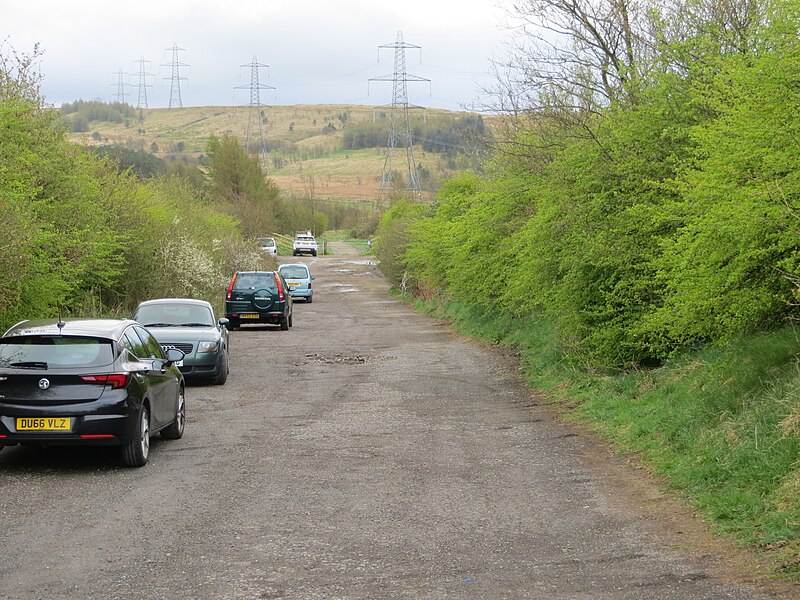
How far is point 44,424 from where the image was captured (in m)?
10.4

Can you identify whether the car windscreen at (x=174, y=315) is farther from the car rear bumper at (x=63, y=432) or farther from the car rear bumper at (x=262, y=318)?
the car rear bumper at (x=262, y=318)

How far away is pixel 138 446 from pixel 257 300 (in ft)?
65.7

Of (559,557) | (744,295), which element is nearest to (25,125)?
(744,295)

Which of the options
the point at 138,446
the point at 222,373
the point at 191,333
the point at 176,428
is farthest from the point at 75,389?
the point at 222,373

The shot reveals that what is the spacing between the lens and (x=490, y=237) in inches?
1025

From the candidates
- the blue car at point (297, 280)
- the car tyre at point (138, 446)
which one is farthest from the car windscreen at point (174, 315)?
the blue car at point (297, 280)

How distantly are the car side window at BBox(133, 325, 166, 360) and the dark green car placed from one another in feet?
57.9

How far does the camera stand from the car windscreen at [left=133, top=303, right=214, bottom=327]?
19.3 m

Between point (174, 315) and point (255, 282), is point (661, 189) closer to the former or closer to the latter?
point (174, 315)

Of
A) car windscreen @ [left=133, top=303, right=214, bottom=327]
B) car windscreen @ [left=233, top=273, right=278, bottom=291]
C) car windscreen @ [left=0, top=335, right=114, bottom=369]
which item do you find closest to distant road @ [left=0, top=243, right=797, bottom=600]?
car windscreen @ [left=0, top=335, right=114, bottom=369]

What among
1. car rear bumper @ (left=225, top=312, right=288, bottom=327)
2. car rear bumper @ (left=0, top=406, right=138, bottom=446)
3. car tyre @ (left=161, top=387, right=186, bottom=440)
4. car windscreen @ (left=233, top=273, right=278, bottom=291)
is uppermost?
car windscreen @ (left=233, top=273, right=278, bottom=291)

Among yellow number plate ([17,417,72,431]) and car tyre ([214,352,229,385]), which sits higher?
yellow number plate ([17,417,72,431])

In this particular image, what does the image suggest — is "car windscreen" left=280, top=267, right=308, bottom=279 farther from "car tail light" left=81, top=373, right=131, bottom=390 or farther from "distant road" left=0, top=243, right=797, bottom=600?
"car tail light" left=81, top=373, right=131, bottom=390

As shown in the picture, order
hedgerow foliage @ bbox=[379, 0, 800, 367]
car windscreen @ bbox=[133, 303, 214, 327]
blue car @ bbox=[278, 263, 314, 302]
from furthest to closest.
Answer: blue car @ bbox=[278, 263, 314, 302] < car windscreen @ bbox=[133, 303, 214, 327] < hedgerow foliage @ bbox=[379, 0, 800, 367]
